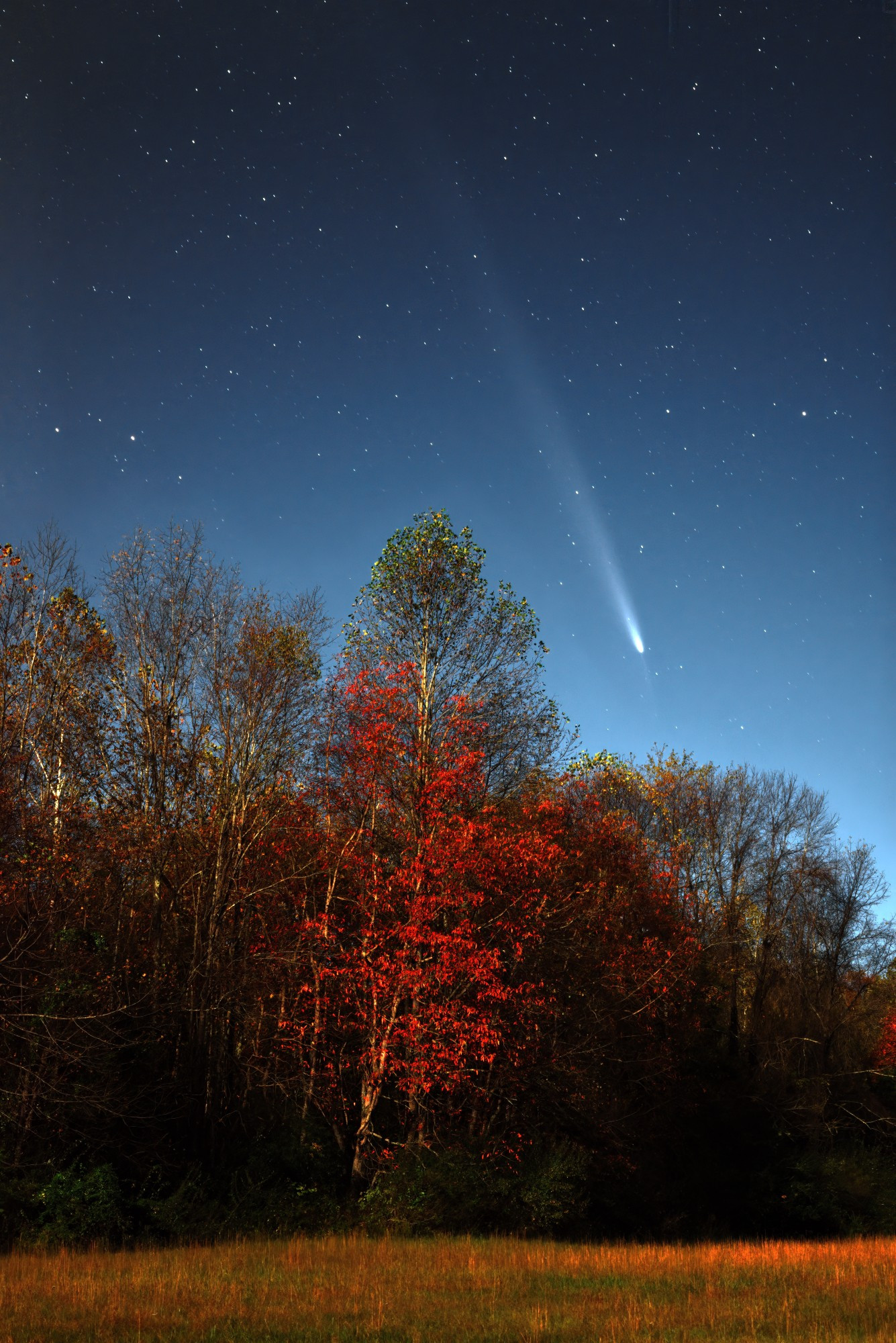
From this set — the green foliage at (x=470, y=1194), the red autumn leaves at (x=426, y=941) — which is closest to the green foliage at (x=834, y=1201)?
the red autumn leaves at (x=426, y=941)

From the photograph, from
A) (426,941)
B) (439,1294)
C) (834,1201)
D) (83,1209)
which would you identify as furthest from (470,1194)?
(834,1201)

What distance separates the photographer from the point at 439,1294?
11.1 metres

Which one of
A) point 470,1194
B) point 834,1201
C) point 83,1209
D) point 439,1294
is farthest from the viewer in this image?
point 834,1201

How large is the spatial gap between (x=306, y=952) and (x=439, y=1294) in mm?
8533

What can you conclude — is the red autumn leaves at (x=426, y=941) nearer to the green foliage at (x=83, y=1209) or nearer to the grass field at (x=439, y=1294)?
the grass field at (x=439, y=1294)

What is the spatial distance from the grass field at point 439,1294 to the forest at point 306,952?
100 inches

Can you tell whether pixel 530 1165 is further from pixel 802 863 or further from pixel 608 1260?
pixel 802 863

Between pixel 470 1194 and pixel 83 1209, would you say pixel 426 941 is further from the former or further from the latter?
pixel 83 1209

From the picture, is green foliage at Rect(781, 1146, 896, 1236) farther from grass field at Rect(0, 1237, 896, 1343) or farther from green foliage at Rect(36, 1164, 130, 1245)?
green foliage at Rect(36, 1164, 130, 1245)

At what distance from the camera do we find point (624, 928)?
2575cm

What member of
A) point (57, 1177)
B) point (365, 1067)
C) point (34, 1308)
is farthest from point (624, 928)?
point (34, 1308)

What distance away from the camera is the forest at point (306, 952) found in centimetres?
1602

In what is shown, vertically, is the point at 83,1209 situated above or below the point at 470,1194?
above

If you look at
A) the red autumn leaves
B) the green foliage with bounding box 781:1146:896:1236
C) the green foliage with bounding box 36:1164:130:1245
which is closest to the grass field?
the green foliage with bounding box 36:1164:130:1245
